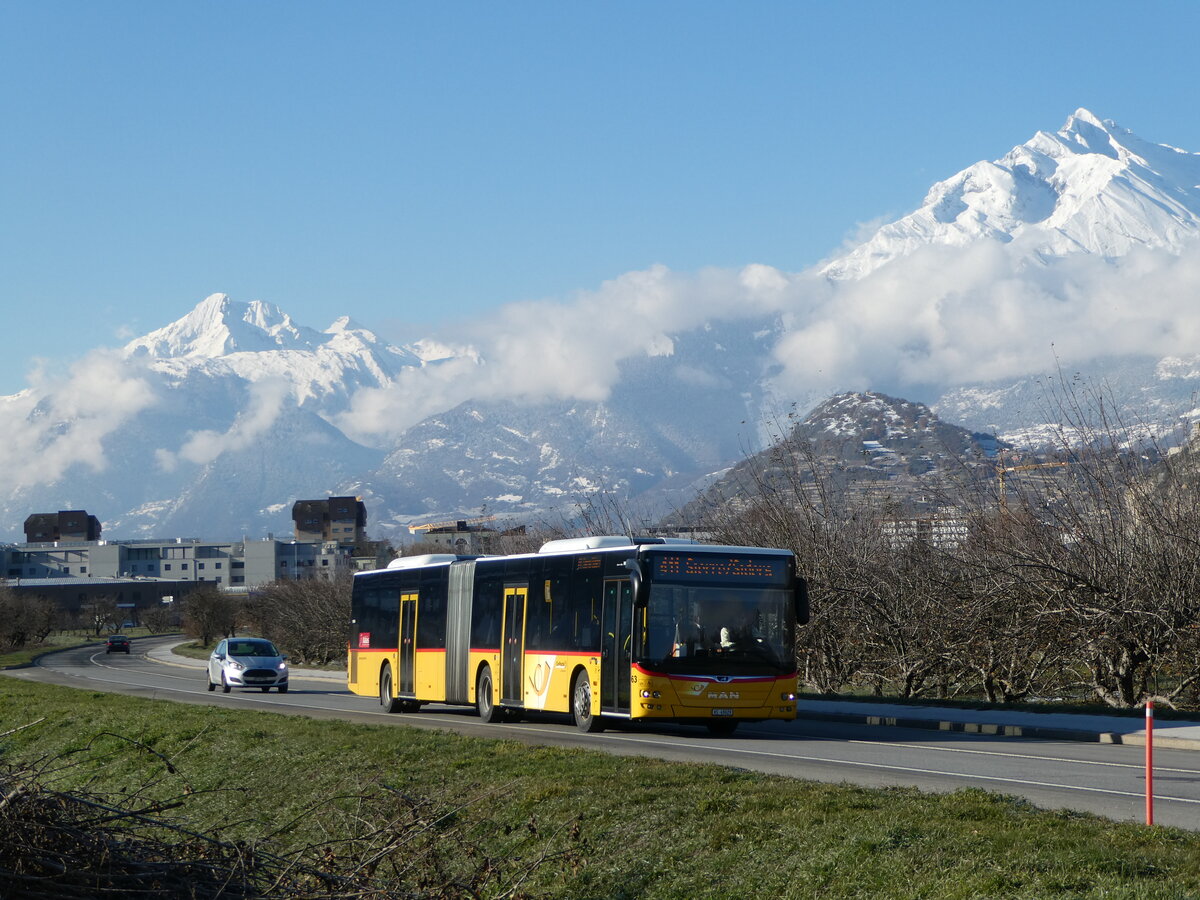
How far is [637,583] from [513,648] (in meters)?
5.29

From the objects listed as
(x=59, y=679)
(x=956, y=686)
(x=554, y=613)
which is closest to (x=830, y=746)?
(x=554, y=613)

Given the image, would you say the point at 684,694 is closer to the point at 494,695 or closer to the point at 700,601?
the point at 700,601

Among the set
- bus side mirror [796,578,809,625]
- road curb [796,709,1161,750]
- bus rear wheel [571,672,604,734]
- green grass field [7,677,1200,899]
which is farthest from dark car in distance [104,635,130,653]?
green grass field [7,677,1200,899]

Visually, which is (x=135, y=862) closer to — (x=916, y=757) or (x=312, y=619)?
(x=916, y=757)

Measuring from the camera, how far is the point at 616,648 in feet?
74.5

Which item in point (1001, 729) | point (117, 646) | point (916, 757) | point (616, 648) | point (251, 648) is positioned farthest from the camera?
point (117, 646)

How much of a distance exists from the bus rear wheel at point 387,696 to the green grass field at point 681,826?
43.7 feet

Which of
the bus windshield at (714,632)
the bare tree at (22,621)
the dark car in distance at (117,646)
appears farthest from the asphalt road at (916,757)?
the bare tree at (22,621)

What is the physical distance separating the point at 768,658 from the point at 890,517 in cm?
1670

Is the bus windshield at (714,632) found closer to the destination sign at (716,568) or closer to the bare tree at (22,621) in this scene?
the destination sign at (716,568)

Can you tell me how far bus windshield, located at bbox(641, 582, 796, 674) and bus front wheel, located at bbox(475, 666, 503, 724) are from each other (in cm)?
621

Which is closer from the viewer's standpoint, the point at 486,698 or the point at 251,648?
the point at 486,698

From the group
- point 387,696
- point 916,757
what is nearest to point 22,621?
point 387,696

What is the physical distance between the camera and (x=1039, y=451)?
35.6 metres
